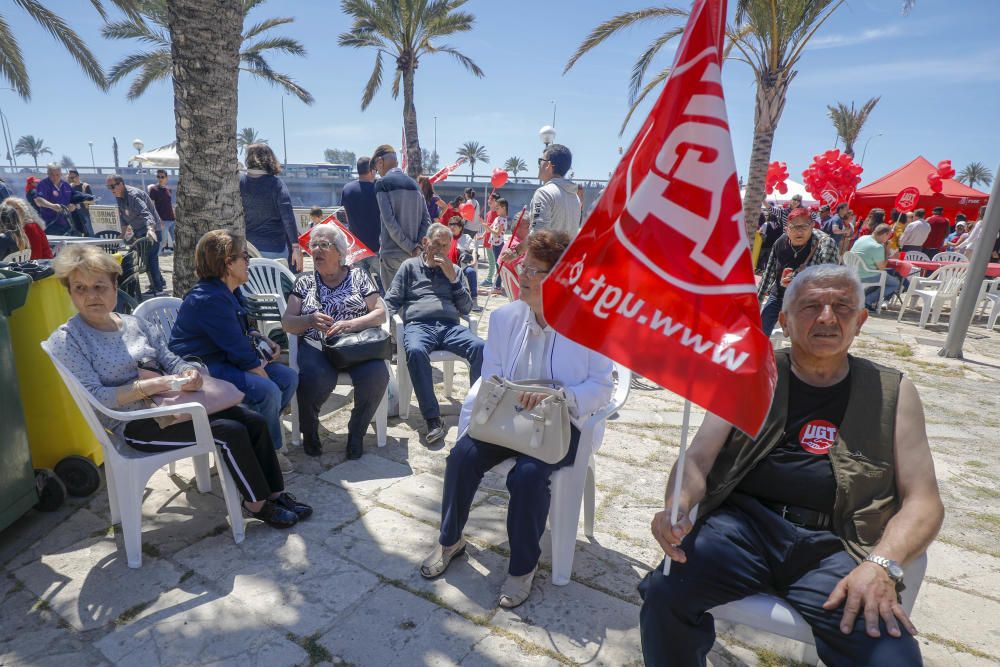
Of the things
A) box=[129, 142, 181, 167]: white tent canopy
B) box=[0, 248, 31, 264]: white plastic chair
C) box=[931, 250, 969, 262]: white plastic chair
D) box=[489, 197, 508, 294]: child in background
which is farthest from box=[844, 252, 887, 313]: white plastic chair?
box=[129, 142, 181, 167]: white tent canopy

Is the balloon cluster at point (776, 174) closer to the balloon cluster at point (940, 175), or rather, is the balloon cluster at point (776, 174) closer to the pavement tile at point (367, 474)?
the balloon cluster at point (940, 175)

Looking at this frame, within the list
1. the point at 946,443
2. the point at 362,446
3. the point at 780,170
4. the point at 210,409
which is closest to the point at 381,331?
the point at 362,446

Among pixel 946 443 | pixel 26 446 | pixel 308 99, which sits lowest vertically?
pixel 946 443

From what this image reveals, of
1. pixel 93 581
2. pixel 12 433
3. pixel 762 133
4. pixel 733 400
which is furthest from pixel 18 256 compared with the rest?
pixel 762 133

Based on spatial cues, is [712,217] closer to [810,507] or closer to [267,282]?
[810,507]

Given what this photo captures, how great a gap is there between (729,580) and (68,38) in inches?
565

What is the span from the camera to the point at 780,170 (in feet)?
49.0

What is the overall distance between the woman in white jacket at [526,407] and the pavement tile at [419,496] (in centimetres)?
36

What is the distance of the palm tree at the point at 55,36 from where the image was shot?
386 inches

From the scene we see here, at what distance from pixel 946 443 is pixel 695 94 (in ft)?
13.8

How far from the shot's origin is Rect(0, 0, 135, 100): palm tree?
9.81m

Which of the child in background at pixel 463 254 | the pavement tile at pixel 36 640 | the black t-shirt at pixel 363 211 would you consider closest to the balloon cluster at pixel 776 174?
the child in background at pixel 463 254

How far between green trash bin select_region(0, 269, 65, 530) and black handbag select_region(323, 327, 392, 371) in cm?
150

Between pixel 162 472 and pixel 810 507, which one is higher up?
pixel 810 507
